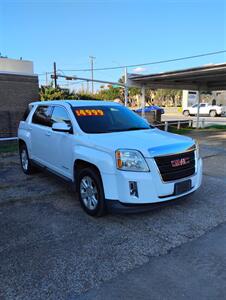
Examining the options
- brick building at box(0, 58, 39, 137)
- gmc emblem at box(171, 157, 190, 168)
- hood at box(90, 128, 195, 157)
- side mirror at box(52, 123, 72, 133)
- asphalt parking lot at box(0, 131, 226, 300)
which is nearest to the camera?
asphalt parking lot at box(0, 131, 226, 300)

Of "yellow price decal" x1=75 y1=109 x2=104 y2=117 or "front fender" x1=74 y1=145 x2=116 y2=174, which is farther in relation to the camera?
"yellow price decal" x1=75 y1=109 x2=104 y2=117

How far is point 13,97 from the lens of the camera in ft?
43.3

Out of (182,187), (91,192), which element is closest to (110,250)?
(91,192)

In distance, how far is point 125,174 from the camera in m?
3.82

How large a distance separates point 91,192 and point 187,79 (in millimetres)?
12431

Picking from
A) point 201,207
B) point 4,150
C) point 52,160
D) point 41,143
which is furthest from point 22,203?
point 4,150

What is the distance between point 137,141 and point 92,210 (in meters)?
1.29

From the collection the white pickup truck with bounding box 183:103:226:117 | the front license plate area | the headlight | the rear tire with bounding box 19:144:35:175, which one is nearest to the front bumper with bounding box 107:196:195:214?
the front license plate area

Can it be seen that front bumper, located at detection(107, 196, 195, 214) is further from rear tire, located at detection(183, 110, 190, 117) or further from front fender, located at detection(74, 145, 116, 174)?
rear tire, located at detection(183, 110, 190, 117)

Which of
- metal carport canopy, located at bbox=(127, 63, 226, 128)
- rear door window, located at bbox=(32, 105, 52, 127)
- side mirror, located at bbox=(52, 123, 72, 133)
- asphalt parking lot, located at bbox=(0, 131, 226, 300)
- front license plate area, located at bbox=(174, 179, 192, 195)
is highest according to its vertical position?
metal carport canopy, located at bbox=(127, 63, 226, 128)

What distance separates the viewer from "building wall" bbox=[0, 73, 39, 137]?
12859 mm

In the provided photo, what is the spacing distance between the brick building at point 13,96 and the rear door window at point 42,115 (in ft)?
22.8

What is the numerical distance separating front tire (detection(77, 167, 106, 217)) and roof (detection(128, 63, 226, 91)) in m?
9.31

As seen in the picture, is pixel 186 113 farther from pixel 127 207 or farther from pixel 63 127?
pixel 127 207
